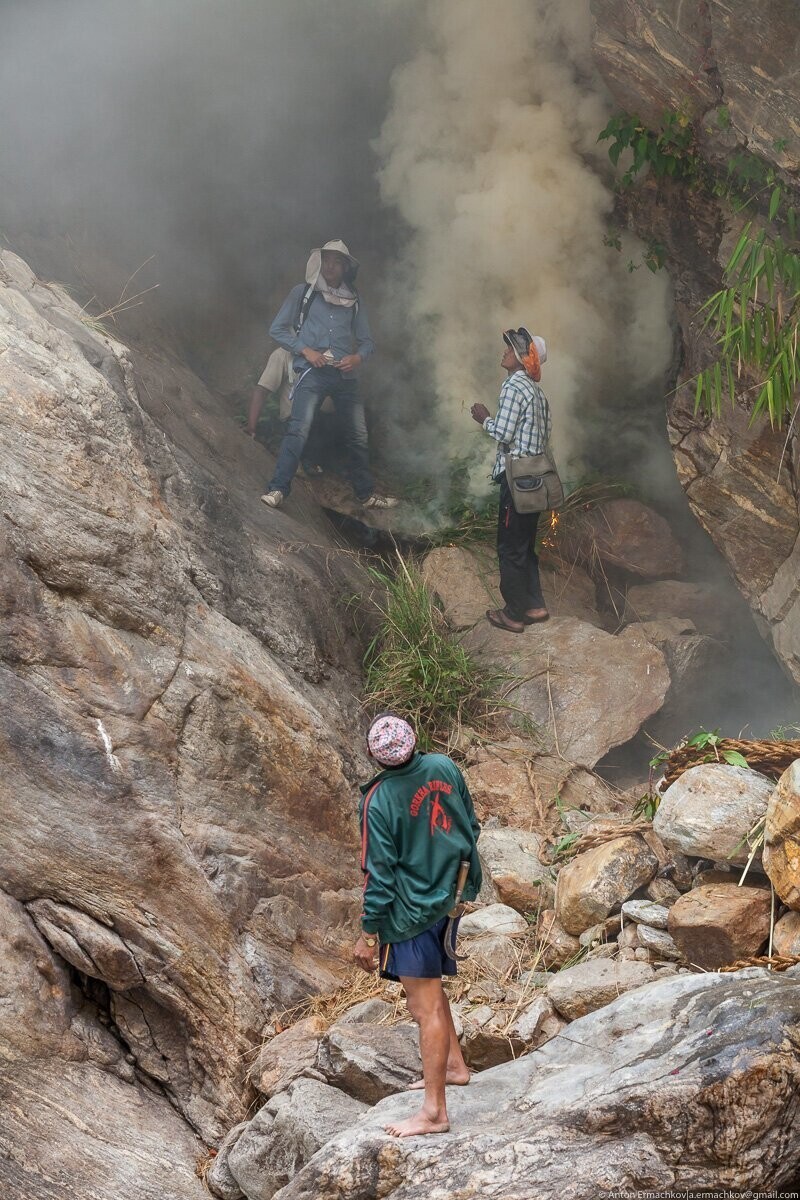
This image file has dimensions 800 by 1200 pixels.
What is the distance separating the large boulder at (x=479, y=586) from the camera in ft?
24.8

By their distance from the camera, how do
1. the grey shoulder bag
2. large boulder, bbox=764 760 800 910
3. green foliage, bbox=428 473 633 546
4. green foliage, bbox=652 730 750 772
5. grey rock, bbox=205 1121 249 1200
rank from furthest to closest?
green foliage, bbox=428 473 633 546
the grey shoulder bag
green foliage, bbox=652 730 750 772
grey rock, bbox=205 1121 249 1200
large boulder, bbox=764 760 800 910

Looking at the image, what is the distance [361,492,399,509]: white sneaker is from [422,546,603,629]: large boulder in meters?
0.53

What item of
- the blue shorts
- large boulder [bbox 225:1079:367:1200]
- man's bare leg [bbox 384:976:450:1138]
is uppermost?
the blue shorts

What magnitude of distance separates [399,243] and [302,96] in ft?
4.85

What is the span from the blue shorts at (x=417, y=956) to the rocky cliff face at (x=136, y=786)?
1267mm

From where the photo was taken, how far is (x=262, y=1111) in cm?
389

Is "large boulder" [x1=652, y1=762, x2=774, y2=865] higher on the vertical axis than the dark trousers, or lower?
higher

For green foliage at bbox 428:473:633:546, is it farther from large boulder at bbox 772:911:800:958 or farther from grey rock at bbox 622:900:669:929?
large boulder at bbox 772:911:800:958

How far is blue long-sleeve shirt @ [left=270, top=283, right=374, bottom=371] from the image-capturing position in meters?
7.49

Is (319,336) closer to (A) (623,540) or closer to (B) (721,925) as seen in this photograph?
(A) (623,540)

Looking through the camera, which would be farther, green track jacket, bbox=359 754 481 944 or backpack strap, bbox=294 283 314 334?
backpack strap, bbox=294 283 314 334

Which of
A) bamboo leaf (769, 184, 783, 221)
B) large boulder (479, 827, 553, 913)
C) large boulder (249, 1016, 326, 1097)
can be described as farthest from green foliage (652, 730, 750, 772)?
bamboo leaf (769, 184, 783, 221)

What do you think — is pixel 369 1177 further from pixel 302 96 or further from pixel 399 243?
pixel 302 96

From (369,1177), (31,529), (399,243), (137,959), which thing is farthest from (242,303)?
(369,1177)
